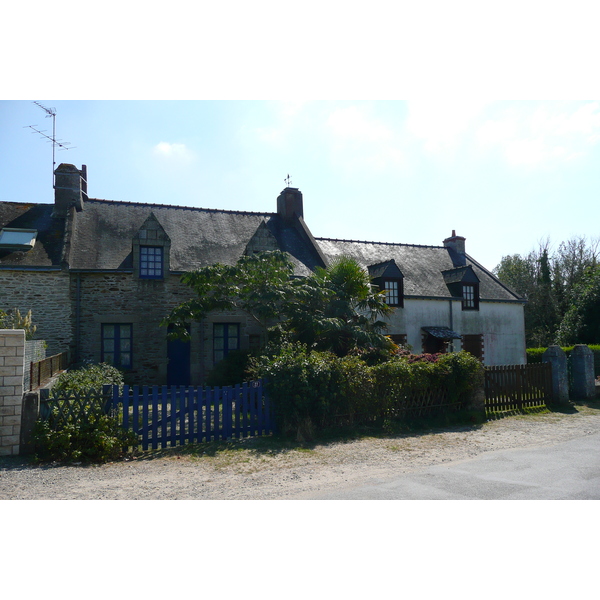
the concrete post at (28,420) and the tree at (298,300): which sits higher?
the tree at (298,300)

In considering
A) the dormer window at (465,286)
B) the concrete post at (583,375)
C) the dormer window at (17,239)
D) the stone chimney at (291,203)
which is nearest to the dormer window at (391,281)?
the dormer window at (465,286)

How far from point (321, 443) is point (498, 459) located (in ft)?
10.3

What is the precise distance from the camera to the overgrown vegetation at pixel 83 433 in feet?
24.8

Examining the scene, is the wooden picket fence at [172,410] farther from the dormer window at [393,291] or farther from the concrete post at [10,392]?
the dormer window at [393,291]

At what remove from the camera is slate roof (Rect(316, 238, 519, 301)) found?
22.5 metres

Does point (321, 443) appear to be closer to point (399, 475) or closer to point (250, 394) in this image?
point (250, 394)

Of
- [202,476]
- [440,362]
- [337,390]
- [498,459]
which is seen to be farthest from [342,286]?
[202,476]

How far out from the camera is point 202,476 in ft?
22.5

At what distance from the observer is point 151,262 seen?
16.0 metres

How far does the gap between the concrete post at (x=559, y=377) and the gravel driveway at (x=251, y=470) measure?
4057mm

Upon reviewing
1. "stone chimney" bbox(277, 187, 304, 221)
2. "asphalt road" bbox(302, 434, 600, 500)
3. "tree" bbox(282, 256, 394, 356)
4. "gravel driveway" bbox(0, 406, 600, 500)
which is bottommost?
"gravel driveway" bbox(0, 406, 600, 500)

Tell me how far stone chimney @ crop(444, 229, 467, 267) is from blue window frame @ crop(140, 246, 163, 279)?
1710 cm

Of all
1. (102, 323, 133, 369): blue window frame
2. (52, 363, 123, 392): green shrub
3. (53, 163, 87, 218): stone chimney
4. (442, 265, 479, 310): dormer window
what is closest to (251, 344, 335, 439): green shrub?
(52, 363, 123, 392): green shrub

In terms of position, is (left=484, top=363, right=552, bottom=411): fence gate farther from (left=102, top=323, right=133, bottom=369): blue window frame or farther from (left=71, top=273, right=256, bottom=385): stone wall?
(left=102, top=323, right=133, bottom=369): blue window frame
